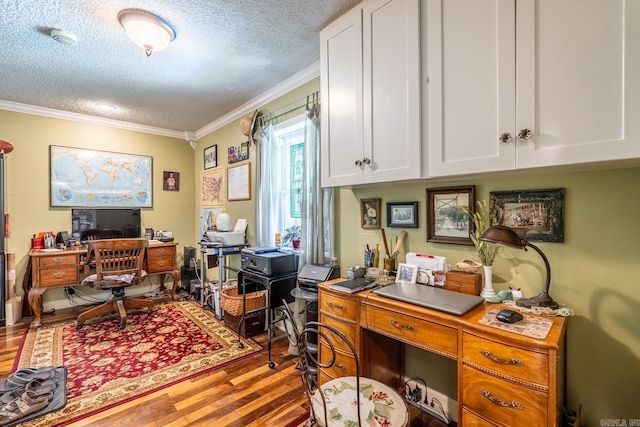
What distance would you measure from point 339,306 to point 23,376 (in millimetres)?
2385

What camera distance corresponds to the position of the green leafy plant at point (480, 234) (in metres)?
1.49

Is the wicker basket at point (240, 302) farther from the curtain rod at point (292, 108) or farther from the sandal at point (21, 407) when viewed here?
the curtain rod at point (292, 108)

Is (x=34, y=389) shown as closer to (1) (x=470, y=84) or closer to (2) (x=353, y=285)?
(2) (x=353, y=285)

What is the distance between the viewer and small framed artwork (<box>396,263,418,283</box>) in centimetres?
171

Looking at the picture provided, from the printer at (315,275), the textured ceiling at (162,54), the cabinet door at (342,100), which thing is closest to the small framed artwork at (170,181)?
the textured ceiling at (162,54)

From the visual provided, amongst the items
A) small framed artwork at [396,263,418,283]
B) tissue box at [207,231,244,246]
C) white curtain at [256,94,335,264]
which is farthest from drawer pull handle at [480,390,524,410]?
tissue box at [207,231,244,246]

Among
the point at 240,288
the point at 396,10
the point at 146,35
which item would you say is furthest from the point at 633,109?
the point at 240,288

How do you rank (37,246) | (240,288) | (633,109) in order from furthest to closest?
(37,246), (240,288), (633,109)

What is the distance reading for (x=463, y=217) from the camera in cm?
165

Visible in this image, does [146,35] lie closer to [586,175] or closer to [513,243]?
[513,243]

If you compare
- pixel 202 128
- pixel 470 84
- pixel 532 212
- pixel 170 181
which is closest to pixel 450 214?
pixel 532 212

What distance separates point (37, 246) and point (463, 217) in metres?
4.49

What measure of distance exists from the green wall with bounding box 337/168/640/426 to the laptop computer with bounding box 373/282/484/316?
332 millimetres

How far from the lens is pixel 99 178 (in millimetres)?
3938
